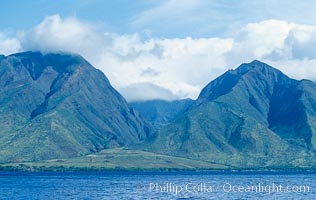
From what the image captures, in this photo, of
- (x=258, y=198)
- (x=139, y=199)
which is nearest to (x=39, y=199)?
(x=139, y=199)

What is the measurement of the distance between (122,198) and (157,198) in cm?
1318

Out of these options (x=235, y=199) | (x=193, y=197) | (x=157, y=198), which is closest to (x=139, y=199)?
(x=157, y=198)

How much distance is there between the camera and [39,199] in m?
200

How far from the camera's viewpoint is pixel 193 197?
199 m

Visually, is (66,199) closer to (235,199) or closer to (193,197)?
(193,197)

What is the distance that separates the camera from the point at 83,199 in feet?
651

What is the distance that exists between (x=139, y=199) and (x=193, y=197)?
1934 centimetres

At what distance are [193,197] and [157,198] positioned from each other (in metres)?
13.6

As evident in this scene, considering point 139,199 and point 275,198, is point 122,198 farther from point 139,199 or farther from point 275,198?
point 275,198

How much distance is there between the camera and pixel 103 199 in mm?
197875

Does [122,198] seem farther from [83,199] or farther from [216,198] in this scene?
[216,198]

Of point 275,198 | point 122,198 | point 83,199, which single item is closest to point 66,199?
point 83,199

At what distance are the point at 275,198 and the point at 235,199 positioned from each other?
1622 centimetres

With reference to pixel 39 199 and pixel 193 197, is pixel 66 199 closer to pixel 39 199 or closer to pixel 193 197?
pixel 39 199
